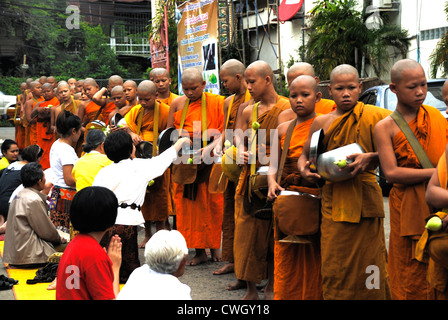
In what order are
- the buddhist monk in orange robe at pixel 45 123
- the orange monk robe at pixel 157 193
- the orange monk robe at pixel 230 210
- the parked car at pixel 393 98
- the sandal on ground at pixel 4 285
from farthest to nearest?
the buddhist monk in orange robe at pixel 45 123, the parked car at pixel 393 98, the orange monk robe at pixel 157 193, the orange monk robe at pixel 230 210, the sandal on ground at pixel 4 285

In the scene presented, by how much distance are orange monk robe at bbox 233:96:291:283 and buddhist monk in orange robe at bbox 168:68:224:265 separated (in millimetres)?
1478

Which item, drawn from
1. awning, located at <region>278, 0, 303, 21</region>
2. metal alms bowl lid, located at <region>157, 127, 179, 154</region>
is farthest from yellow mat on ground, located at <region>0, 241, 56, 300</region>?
awning, located at <region>278, 0, 303, 21</region>

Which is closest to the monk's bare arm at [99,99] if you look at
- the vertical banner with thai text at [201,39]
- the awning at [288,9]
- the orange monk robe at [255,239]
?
the vertical banner with thai text at [201,39]

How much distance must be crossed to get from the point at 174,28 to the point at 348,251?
52.6ft

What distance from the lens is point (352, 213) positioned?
13.7 ft

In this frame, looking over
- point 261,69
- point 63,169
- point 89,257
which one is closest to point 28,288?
point 63,169

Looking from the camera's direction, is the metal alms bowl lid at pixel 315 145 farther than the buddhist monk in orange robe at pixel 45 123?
No

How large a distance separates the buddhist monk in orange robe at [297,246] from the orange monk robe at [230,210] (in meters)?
1.38

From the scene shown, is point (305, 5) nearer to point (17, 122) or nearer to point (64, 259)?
point (17, 122)

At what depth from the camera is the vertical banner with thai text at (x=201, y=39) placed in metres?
13.0

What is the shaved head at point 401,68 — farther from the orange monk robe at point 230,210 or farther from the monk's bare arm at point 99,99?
the monk's bare arm at point 99,99

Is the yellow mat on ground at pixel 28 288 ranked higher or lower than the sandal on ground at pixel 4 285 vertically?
lower

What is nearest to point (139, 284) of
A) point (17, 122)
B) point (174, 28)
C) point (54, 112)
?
point (54, 112)
